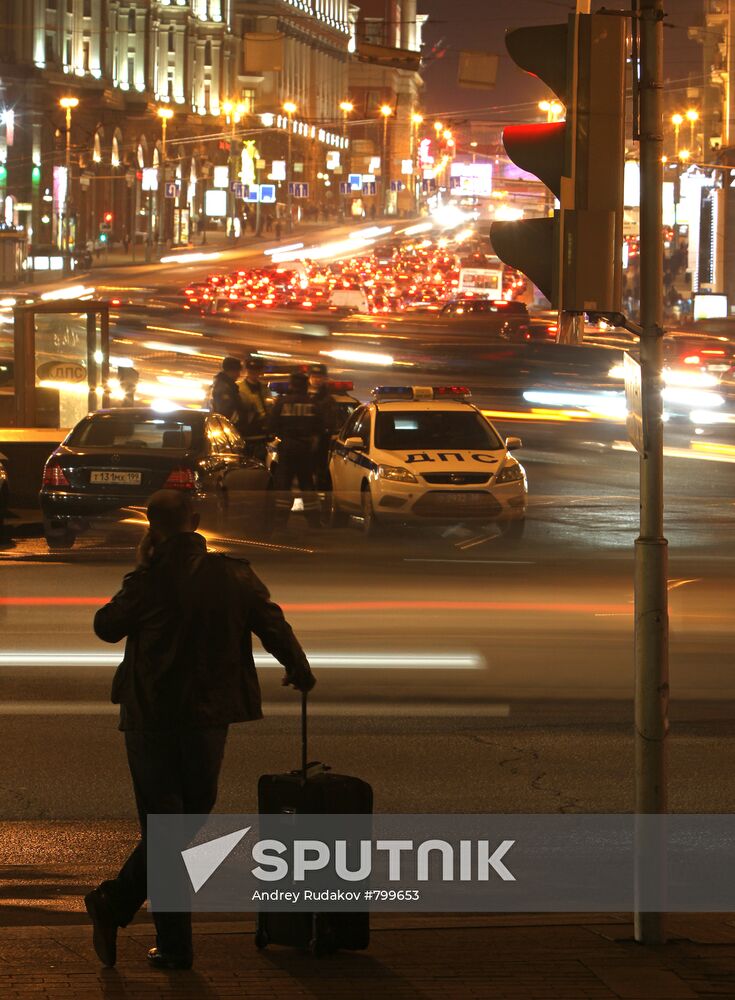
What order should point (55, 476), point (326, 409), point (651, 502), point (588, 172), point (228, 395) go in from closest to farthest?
point (588, 172) → point (651, 502) → point (55, 476) → point (326, 409) → point (228, 395)

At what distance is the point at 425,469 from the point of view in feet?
60.7

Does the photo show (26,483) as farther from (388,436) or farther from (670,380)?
(670,380)

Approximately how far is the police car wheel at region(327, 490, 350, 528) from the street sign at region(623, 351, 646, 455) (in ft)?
43.8

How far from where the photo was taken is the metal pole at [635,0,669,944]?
582 cm

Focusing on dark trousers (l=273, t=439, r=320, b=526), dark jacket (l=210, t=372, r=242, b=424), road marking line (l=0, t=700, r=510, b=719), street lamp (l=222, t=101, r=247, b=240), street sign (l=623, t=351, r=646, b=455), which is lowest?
road marking line (l=0, t=700, r=510, b=719)

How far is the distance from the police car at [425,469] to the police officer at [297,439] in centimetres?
36

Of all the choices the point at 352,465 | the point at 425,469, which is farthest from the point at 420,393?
the point at 425,469

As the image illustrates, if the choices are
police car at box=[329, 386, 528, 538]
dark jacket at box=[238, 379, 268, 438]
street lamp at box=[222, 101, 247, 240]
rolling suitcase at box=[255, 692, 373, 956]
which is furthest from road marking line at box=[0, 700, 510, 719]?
street lamp at box=[222, 101, 247, 240]

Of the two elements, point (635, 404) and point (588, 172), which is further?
point (635, 404)

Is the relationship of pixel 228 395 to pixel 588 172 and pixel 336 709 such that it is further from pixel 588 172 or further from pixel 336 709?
pixel 588 172

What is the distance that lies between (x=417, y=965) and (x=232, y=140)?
434ft

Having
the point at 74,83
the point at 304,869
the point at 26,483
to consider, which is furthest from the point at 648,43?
the point at 74,83
